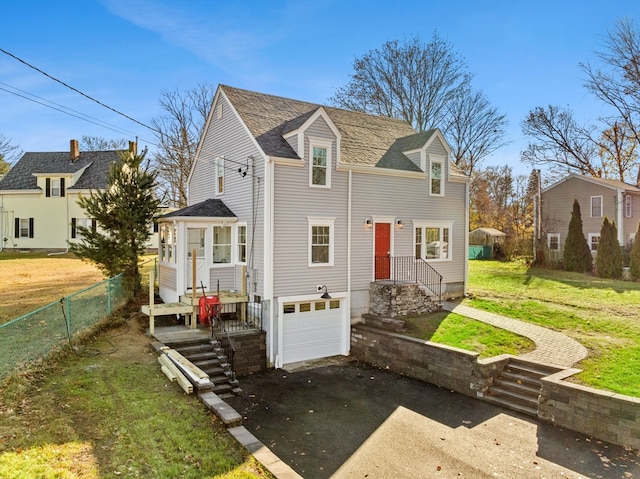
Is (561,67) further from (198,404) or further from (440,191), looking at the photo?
(198,404)

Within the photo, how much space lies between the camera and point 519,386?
1011 cm

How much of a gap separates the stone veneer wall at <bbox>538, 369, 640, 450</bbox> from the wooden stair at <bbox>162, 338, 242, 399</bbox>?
303 inches

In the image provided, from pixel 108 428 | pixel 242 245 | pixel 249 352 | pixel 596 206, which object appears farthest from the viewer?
pixel 596 206

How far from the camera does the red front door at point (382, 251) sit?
51.9 ft

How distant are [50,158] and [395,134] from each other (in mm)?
27592

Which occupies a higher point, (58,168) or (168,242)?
(58,168)

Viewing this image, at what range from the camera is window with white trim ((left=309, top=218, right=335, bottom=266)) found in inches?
559

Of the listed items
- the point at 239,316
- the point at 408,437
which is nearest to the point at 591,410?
the point at 408,437

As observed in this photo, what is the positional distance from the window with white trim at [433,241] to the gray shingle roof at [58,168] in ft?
77.7

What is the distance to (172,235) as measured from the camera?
15.4 meters

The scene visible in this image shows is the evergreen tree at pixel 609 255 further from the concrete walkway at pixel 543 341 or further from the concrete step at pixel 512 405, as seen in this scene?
the concrete step at pixel 512 405

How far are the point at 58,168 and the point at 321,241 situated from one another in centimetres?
2582

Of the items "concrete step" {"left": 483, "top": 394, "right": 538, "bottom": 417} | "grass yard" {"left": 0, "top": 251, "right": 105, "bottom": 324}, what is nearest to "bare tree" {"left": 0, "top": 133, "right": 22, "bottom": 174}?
"grass yard" {"left": 0, "top": 251, "right": 105, "bottom": 324}

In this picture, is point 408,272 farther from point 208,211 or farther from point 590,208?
point 590,208
